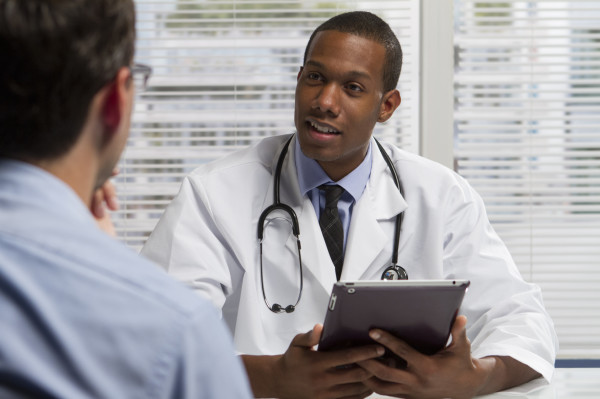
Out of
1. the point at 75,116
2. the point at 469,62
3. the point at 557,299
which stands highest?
the point at 75,116

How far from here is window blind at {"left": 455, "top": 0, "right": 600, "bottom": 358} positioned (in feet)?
8.18

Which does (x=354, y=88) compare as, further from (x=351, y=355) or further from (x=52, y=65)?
(x=52, y=65)

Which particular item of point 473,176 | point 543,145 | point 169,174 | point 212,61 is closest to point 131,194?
point 169,174

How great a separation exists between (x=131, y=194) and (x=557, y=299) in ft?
4.99

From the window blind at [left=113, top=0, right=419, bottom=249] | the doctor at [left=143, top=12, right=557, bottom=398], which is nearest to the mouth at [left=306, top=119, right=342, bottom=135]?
the doctor at [left=143, top=12, right=557, bottom=398]

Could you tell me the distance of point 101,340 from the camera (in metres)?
0.59

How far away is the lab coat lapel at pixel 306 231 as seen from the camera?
1695mm

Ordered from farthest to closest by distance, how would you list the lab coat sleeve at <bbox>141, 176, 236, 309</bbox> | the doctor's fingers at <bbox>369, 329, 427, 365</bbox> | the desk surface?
1. the lab coat sleeve at <bbox>141, 176, 236, 309</bbox>
2. the desk surface
3. the doctor's fingers at <bbox>369, 329, 427, 365</bbox>

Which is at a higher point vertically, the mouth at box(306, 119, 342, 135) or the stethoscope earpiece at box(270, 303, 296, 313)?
the mouth at box(306, 119, 342, 135)

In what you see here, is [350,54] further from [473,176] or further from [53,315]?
[53,315]

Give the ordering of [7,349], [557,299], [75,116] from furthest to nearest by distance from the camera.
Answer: [557,299] → [75,116] → [7,349]

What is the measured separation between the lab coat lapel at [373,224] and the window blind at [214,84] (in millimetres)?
743

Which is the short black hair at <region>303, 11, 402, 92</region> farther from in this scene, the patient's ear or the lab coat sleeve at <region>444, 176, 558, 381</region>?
the patient's ear

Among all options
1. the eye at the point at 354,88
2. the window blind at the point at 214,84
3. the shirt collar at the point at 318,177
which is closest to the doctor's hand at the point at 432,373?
the shirt collar at the point at 318,177
